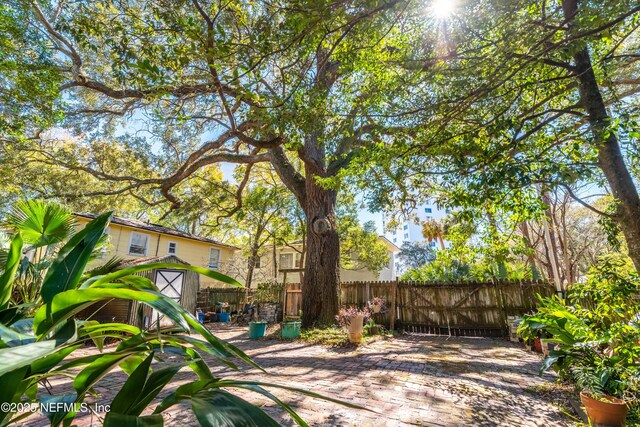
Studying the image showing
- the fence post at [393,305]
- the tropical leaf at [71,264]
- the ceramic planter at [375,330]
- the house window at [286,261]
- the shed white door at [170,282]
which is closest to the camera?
the tropical leaf at [71,264]

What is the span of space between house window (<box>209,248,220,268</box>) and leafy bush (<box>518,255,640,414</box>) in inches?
656

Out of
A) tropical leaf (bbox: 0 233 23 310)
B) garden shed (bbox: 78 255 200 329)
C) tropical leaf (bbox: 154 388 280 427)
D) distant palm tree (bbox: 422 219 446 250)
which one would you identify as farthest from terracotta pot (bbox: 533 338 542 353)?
distant palm tree (bbox: 422 219 446 250)

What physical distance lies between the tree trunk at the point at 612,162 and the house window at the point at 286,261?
20101 mm

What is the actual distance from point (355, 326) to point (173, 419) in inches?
184

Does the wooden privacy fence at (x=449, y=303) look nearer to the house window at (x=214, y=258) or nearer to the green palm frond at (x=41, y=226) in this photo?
the house window at (x=214, y=258)

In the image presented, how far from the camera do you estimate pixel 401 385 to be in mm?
3990

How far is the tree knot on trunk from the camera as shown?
28.1 ft

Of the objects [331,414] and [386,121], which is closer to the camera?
[331,414]

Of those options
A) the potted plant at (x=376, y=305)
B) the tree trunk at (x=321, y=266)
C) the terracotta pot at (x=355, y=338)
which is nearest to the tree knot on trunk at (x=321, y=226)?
the tree trunk at (x=321, y=266)

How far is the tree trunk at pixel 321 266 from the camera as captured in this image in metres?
8.41

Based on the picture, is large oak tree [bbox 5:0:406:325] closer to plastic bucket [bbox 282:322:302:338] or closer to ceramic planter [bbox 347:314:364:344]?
plastic bucket [bbox 282:322:302:338]

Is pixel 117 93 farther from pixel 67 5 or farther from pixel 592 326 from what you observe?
pixel 592 326

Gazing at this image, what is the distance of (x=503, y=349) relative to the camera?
6832mm

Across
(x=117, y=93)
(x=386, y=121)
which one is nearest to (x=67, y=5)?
(x=117, y=93)
